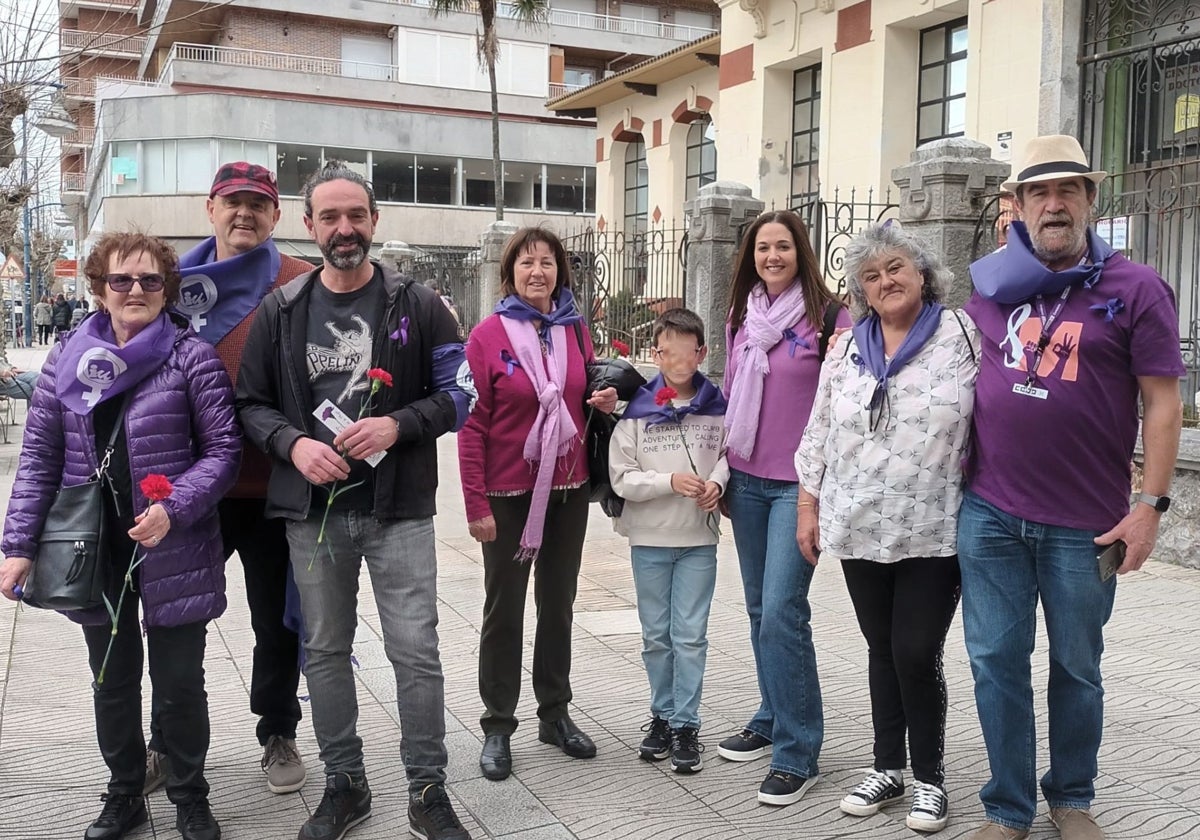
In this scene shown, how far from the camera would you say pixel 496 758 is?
427cm

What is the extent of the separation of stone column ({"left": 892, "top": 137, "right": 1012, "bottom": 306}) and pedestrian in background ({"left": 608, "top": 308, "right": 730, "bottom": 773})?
12.9 ft

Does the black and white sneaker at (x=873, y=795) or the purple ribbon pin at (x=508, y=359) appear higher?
the purple ribbon pin at (x=508, y=359)

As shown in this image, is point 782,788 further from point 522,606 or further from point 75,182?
point 75,182

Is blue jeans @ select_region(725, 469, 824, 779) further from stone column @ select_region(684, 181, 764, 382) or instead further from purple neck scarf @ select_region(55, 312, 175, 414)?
stone column @ select_region(684, 181, 764, 382)

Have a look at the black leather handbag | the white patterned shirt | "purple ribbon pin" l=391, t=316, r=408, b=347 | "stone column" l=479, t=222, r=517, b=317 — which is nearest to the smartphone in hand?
the white patterned shirt

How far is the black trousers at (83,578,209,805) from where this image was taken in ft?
12.2

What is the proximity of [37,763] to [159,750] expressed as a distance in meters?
→ 0.63

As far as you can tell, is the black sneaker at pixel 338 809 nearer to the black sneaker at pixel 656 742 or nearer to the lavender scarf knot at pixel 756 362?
the black sneaker at pixel 656 742

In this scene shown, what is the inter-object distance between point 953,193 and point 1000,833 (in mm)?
5242

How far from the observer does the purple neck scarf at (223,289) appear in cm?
405

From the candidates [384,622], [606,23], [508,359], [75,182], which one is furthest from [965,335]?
[75,182]

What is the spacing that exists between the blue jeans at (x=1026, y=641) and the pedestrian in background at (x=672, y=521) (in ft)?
3.64

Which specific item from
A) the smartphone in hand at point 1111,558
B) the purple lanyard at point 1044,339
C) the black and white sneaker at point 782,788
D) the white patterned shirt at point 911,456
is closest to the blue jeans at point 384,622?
the black and white sneaker at point 782,788

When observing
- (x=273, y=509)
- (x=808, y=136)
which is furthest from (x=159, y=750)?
(x=808, y=136)
